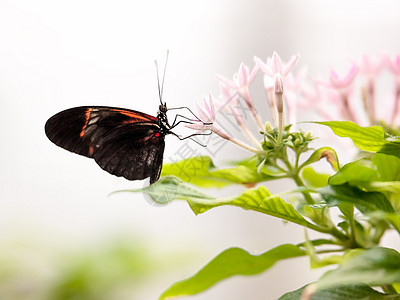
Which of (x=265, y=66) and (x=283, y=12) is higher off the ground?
(x=283, y=12)

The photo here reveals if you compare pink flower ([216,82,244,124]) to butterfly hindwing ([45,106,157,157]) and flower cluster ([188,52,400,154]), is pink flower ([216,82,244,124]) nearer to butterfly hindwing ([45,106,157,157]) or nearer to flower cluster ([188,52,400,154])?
flower cluster ([188,52,400,154])

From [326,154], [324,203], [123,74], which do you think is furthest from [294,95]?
[123,74]

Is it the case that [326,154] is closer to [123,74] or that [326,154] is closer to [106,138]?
[106,138]

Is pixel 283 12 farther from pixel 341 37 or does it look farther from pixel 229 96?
pixel 229 96

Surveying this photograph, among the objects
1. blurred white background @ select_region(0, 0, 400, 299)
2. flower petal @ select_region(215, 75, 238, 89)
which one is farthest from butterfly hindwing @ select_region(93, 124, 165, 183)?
blurred white background @ select_region(0, 0, 400, 299)

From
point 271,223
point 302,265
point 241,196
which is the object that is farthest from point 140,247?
point 241,196

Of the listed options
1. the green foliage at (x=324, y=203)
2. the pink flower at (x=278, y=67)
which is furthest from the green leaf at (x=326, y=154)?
the pink flower at (x=278, y=67)
